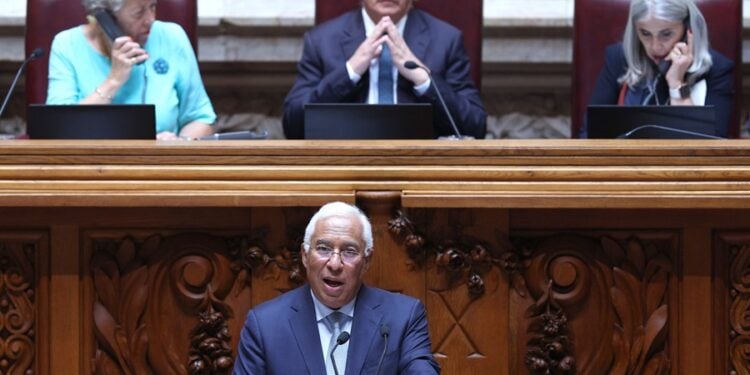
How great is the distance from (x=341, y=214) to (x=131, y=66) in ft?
5.48

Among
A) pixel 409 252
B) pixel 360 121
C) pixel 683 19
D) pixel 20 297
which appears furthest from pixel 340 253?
pixel 683 19

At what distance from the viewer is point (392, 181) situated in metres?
3.14

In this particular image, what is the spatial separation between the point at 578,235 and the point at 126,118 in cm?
120

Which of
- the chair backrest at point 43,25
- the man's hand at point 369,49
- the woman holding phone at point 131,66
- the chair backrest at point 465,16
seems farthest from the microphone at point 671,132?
the chair backrest at point 43,25

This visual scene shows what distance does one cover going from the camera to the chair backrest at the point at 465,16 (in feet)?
15.6

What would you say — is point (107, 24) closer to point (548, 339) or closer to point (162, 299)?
point (162, 299)

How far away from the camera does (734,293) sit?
3158mm

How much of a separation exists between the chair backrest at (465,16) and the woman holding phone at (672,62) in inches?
18.8

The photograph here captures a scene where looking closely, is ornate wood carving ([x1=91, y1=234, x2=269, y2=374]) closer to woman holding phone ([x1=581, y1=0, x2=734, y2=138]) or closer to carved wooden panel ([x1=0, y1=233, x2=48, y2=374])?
carved wooden panel ([x1=0, y1=233, x2=48, y2=374])

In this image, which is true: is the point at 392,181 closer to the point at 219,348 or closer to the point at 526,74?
the point at 219,348

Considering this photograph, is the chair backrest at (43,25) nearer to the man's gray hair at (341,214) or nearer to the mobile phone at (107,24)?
the mobile phone at (107,24)

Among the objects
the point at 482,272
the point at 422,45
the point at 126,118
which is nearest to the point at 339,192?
the point at 482,272

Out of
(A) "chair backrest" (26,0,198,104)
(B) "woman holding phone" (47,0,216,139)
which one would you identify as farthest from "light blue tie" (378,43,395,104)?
(A) "chair backrest" (26,0,198,104)

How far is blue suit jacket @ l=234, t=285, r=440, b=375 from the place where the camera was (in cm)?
285
